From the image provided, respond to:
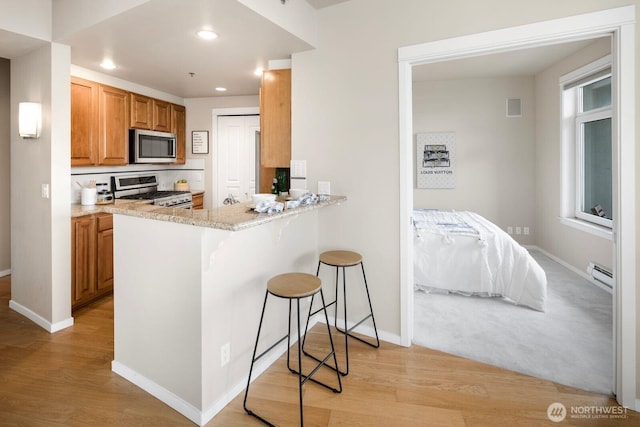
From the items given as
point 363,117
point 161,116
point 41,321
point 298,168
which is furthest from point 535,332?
point 161,116

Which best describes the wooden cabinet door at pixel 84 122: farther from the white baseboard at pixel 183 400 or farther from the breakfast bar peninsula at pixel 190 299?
the white baseboard at pixel 183 400

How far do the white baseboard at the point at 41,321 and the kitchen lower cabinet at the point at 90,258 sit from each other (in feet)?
0.86

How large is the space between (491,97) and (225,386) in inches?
216

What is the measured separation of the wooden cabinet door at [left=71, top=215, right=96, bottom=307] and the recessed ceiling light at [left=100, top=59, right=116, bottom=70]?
1.48 m

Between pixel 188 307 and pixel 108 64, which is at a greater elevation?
pixel 108 64

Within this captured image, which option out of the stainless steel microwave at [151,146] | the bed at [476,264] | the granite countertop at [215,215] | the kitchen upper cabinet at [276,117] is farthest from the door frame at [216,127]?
the granite countertop at [215,215]

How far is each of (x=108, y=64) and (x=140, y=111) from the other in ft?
2.93

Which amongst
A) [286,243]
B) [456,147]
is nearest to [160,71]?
[286,243]

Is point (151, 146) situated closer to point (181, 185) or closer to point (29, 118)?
point (181, 185)

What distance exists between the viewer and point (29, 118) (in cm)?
285

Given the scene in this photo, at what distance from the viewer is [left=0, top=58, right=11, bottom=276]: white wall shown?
4.04 meters

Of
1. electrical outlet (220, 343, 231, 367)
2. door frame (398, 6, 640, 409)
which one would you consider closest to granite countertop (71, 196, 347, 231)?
electrical outlet (220, 343, 231, 367)

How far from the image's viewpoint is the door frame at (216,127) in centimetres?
506

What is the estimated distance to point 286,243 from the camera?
2.62 m
